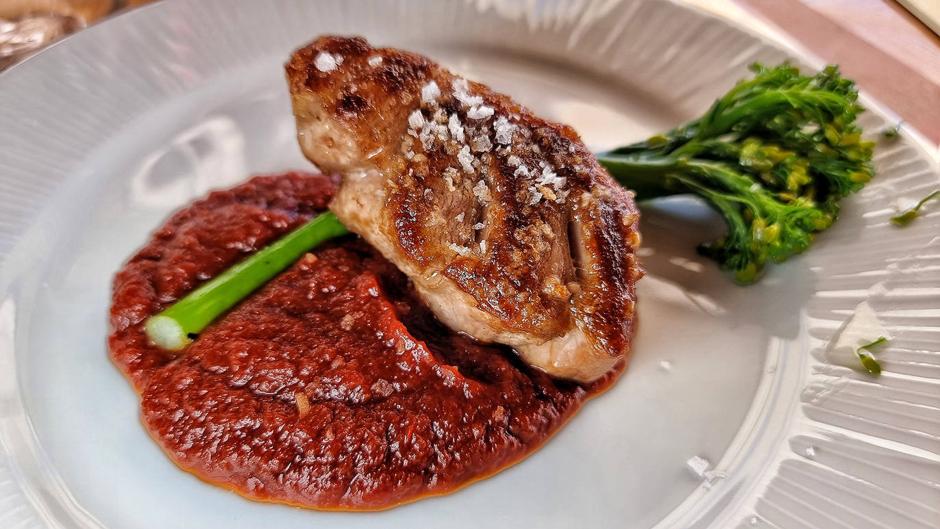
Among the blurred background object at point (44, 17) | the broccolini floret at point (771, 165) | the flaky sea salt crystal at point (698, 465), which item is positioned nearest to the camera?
the flaky sea salt crystal at point (698, 465)

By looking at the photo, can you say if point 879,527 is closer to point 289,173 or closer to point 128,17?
point 289,173

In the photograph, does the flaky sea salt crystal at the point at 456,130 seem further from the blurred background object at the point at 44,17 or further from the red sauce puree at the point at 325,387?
the blurred background object at the point at 44,17

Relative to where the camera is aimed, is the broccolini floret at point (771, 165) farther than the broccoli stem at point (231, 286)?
Yes

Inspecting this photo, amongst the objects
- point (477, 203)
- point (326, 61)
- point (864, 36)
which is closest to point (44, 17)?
point (326, 61)

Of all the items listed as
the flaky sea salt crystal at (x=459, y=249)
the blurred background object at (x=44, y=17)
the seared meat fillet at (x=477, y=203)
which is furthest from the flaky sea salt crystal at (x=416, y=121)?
the blurred background object at (x=44, y=17)

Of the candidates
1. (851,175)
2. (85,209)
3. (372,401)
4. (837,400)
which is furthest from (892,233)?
(85,209)

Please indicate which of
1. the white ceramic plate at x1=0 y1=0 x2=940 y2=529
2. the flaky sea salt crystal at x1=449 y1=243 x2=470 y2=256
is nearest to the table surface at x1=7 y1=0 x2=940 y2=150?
the white ceramic plate at x1=0 y1=0 x2=940 y2=529
